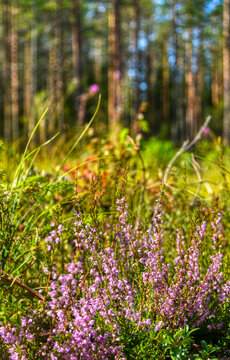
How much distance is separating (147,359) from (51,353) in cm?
37

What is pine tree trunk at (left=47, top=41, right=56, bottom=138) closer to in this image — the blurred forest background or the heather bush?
the blurred forest background

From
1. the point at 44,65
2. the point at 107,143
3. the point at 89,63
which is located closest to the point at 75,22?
the point at 107,143

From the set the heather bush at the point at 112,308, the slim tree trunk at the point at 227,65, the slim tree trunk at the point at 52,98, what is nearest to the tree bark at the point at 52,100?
the slim tree trunk at the point at 52,98

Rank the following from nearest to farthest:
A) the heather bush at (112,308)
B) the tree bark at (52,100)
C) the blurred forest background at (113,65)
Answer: the heather bush at (112,308), the tree bark at (52,100), the blurred forest background at (113,65)

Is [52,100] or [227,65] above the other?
[227,65]

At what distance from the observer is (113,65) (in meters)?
12.6

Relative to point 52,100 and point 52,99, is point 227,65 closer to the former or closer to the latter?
point 52,99

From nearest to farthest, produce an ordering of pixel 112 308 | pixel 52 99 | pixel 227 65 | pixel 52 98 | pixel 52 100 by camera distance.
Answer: pixel 112 308 → pixel 52 100 → pixel 52 99 → pixel 52 98 → pixel 227 65

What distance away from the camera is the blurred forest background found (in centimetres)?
1141

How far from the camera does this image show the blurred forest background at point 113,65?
37.4 feet

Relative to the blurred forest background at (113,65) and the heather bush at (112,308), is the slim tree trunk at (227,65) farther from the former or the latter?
the heather bush at (112,308)

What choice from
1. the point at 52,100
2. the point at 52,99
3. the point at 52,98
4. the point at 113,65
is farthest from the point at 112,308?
the point at 113,65

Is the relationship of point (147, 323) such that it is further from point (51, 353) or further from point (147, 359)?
point (51, 353)

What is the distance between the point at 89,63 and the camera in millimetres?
38531
